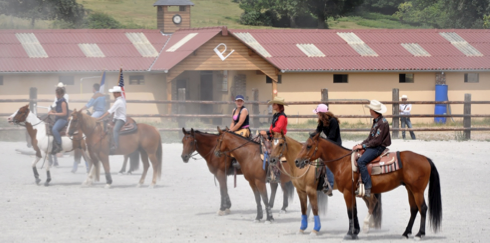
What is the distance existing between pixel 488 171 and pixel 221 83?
18.5 metres

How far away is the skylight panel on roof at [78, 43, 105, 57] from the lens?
105 ft

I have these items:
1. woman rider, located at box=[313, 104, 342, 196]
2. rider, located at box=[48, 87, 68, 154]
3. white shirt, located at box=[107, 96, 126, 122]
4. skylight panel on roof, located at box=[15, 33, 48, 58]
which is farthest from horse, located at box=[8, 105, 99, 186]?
skylight panel on roof, located at box=[15, 33, 48, 58]

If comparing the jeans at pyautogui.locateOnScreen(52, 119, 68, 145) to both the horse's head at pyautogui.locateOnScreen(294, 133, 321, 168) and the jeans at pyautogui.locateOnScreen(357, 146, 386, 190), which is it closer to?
Answer: the horse's head at pyautogui.locateOnScreen(294, 133, 321, 168)

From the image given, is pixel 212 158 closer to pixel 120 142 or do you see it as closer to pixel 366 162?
pixel 366 162

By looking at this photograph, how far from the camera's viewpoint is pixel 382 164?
29.5 ft

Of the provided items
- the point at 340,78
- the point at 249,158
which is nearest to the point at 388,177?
the point at 249,158

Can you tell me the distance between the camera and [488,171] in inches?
614

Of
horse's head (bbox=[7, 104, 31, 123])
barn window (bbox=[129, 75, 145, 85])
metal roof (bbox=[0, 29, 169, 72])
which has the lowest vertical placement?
horse's head (bbox=[7, 104, 31, 123])

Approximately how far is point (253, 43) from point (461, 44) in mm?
10784

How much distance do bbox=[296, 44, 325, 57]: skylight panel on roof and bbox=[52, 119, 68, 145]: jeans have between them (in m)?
20.2

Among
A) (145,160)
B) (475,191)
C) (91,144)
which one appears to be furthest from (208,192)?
(475,191)

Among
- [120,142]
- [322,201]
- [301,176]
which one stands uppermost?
[120,142]

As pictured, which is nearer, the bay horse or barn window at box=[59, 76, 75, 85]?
the bay horse

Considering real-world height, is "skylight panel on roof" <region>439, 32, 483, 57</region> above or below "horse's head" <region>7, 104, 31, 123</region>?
above
